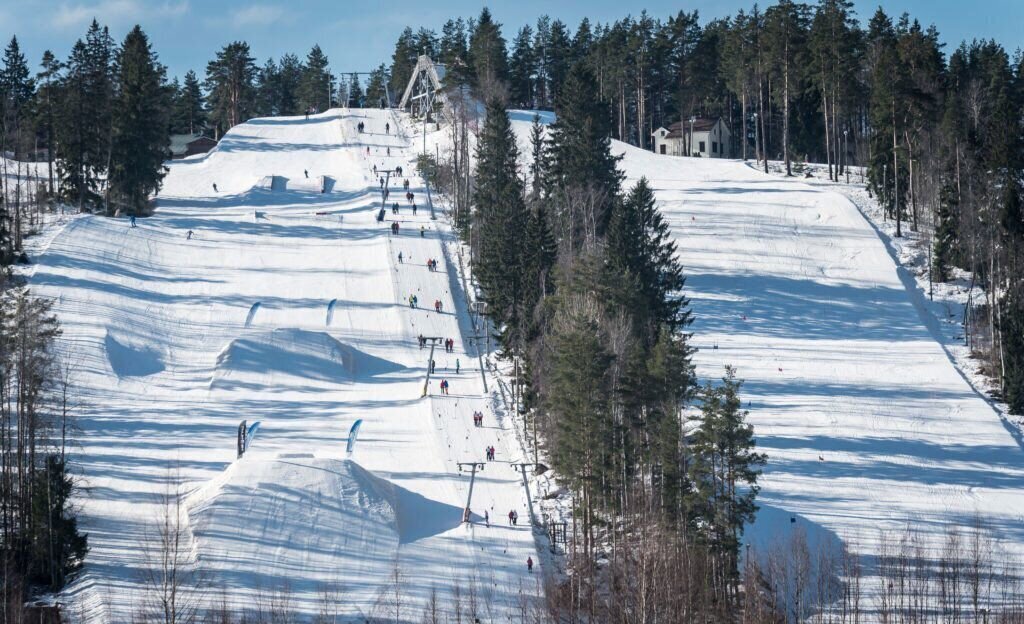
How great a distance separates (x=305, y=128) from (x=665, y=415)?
81.6 metres

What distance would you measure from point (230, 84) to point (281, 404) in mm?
74492

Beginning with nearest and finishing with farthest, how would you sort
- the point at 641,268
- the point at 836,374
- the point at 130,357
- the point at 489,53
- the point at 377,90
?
the point at 641,268 < the point at 836,374 < the point at 130,357 < the point at 489,53 < the point at 377,90

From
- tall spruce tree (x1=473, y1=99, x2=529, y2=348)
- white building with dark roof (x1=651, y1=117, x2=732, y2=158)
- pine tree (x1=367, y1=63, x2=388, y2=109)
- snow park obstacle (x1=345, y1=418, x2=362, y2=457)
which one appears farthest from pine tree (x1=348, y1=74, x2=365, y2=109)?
snow park obstacle (x1=345, y1=418, x2=362, y2=457)

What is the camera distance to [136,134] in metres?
71.3

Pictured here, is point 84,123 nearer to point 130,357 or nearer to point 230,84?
point 130,357

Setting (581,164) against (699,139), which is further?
(699,139)

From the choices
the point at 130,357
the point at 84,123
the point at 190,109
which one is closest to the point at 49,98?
the point at 84,123

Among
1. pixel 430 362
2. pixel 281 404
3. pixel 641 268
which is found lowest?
pixel 281 404

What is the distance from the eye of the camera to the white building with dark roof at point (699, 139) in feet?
309

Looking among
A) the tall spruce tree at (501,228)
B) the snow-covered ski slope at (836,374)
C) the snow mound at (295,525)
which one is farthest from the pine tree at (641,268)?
the snow mound at (295,525)

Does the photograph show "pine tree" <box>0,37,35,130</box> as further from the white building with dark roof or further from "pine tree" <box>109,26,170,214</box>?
the white building with dark roof

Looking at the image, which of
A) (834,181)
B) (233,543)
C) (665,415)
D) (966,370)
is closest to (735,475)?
(665,415)

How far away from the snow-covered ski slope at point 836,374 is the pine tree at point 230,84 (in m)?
55.3

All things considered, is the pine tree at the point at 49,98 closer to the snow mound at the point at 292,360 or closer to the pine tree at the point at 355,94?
the snow mound at the point at 292,360
